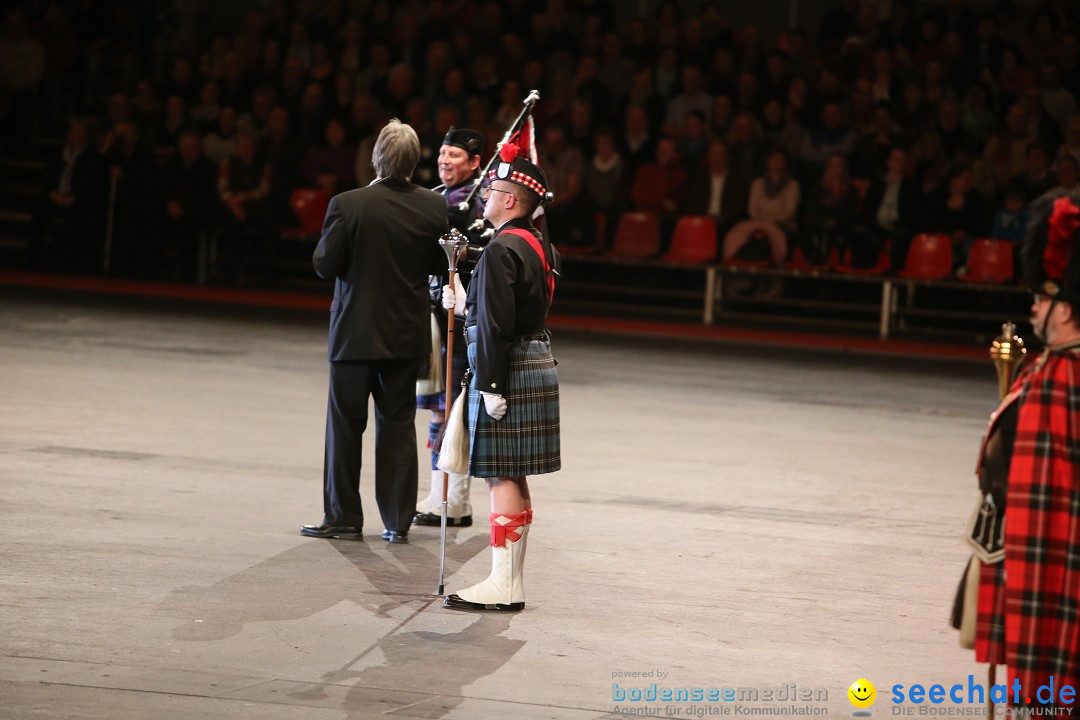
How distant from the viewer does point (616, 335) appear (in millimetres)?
18078

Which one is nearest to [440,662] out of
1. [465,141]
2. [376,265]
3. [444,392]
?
[376,265]

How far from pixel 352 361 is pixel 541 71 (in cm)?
1450

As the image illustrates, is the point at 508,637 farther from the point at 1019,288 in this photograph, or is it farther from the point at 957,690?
the point at 1019,288

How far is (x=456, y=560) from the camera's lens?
7.42m

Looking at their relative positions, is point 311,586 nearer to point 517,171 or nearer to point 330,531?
point 330,531

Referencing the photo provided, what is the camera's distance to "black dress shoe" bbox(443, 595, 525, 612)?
255 inches

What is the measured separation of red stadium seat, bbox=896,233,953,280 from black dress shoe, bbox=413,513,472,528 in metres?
11.3

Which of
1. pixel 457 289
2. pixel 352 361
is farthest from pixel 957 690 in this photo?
pixel 352 361

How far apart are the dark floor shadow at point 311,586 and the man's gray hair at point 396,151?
1.87 meters

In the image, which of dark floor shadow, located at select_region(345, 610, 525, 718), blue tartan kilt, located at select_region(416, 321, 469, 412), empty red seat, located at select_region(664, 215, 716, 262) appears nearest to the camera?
dark floor shadow, located at select_region(345, 610, 525, 718)

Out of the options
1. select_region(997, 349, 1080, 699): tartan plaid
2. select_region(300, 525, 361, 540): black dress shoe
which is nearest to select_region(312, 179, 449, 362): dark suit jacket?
select_region(300, 525, 361, 540): black dress shoe

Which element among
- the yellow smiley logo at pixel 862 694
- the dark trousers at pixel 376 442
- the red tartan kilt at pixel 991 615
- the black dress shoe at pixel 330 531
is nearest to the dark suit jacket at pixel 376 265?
the dark trousers at pixel 376 442

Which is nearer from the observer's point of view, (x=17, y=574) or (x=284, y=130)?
(x=17, y=574)

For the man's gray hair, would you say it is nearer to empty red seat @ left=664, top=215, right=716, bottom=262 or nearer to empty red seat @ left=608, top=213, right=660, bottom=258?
empty red seat @ left=664, top=215, right=716, bottom=262
